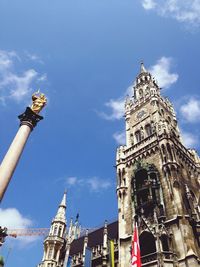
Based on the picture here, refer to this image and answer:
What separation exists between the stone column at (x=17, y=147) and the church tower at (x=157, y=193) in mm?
16175

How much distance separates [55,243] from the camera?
1412 inches

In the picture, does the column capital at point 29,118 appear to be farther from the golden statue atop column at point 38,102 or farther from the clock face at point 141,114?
the clock face at point 141,114

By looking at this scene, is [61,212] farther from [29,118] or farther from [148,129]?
[29,118]

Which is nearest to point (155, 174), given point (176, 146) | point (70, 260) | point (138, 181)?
point (138, 181)

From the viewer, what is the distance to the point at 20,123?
1630cm

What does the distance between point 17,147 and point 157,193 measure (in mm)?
19136

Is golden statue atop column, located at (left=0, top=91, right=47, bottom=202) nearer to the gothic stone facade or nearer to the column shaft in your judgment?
the column shaft

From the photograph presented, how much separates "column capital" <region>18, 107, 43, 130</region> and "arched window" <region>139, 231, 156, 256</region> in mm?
17227

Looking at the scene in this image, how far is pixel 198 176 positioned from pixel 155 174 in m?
8.32

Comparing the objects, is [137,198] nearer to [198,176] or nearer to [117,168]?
[117,168]

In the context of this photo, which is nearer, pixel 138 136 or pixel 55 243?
pixel 55 243

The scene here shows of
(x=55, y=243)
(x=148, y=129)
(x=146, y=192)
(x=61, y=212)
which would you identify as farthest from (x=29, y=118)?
(x=61, y=212)

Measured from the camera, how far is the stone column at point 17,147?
1287cm

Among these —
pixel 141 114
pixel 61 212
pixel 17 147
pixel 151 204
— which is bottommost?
pixel 17 147
